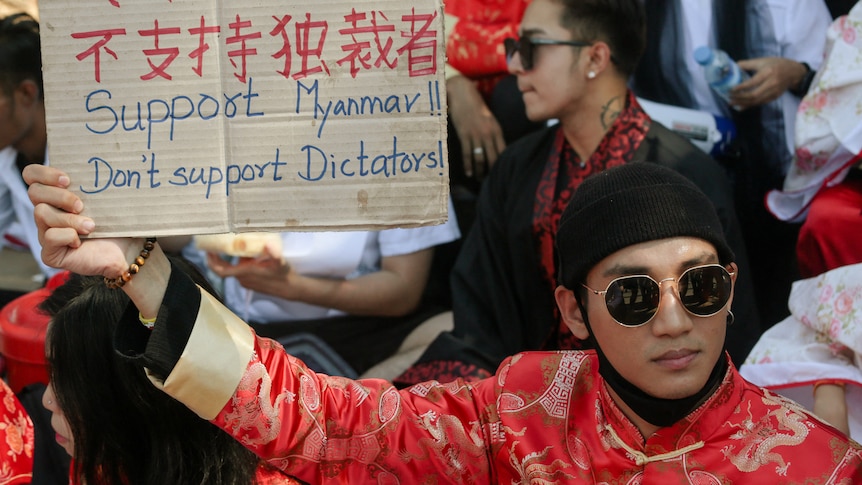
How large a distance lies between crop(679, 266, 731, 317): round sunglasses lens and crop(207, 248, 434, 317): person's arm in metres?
1.94

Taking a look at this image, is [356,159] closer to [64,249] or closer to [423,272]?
[64,249]

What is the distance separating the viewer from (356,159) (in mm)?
1719

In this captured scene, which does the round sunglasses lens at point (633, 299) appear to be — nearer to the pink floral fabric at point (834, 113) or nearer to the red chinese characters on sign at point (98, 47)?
the red chinese characters on sign at point (98, 47)

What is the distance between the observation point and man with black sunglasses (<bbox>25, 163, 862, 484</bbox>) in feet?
5.68

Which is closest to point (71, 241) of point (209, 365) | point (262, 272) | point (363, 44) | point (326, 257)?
point (209, 365)

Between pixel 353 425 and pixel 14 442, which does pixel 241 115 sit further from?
pixel 14 442

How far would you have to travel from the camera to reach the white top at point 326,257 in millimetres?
3590

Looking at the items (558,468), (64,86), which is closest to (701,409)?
(558,468)

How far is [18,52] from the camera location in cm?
388

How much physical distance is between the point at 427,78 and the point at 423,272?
2.08 meters

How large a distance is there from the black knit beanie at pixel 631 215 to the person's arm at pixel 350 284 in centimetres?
174

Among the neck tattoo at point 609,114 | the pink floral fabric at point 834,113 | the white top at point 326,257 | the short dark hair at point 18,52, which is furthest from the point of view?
the short dark hair at point 18,52

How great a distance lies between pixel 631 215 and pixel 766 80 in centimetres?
194

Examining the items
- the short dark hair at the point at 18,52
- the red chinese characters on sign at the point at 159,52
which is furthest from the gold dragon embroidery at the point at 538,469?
the short dark hair at the point at 18,52
